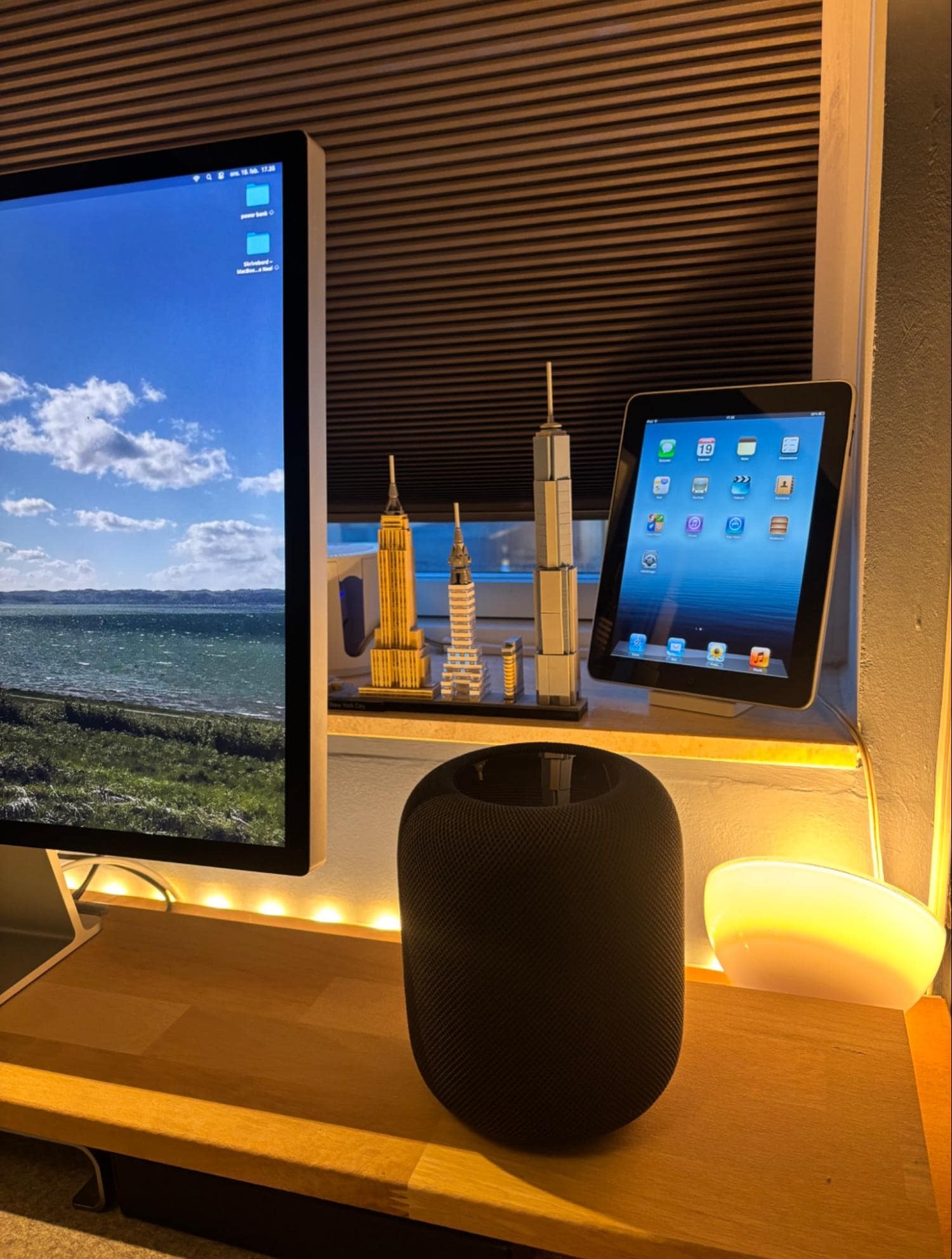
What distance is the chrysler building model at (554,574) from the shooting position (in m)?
0.87

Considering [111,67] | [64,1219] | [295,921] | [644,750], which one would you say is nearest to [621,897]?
[644,750]

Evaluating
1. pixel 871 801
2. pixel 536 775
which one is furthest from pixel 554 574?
pixel 871 801

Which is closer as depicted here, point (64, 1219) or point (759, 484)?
point (64, 1219)

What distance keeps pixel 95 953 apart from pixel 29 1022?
13cm

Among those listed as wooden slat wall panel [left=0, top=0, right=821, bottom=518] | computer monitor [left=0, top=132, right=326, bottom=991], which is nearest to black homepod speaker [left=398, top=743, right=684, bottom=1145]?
computer monitor [left=0, top=132, right=326, bottom=991]

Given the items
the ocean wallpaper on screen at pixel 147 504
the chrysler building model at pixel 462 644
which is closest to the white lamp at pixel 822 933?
the chrysler building model at pixel 462 644

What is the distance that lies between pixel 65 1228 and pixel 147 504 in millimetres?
578

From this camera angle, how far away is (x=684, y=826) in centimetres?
96

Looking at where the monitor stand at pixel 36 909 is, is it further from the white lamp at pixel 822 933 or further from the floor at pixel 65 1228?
the white lamp at pixel 822 933

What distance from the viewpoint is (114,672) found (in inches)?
27.8

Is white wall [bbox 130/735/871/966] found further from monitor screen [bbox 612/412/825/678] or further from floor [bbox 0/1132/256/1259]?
floor [bbox 0/1132/256/1259]

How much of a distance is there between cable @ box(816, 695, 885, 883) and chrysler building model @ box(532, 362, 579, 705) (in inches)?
11.0

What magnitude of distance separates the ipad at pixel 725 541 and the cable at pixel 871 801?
8 centimetres

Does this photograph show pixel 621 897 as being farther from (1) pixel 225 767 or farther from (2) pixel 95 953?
(2) pixel 95 953
